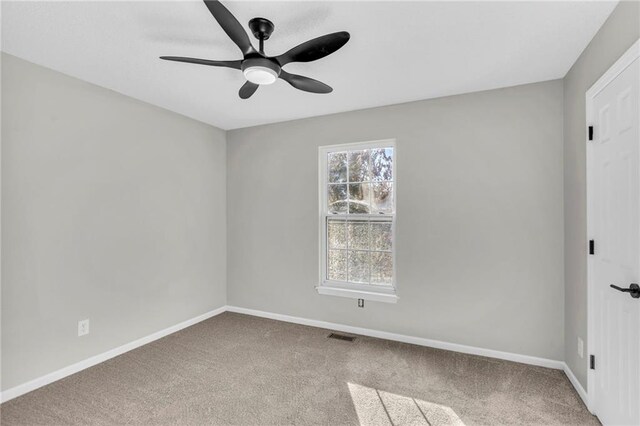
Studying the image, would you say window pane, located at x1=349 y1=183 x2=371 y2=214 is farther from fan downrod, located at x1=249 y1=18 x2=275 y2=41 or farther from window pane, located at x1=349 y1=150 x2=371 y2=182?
fan downrod, located at x1=249 y1=18 x2=275 y2=41

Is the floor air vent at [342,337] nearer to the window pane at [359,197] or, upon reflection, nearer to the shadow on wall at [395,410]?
the shadow on wall at [395,410]

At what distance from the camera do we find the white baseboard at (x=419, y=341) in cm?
268

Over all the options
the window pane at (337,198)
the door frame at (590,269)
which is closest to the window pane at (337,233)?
the window pane at (337,198)

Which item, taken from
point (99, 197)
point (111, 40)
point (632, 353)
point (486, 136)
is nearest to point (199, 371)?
point (99, 197)

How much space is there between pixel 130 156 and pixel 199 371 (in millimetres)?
2109

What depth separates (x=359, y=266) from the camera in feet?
11.5

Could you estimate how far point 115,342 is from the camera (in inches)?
114

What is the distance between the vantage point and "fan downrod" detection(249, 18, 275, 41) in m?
1.76

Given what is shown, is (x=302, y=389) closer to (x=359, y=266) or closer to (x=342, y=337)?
(x=342, y=337)

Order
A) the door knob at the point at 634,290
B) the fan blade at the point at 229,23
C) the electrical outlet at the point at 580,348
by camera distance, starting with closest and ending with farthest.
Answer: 1. the fan blade at the point at 229,23
2. the door knob at the point at 634,290
3. the electrical outlet at the point at 580,348

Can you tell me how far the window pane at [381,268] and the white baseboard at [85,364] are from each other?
2.19m

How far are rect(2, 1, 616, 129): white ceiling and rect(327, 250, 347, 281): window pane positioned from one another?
5.65 feet

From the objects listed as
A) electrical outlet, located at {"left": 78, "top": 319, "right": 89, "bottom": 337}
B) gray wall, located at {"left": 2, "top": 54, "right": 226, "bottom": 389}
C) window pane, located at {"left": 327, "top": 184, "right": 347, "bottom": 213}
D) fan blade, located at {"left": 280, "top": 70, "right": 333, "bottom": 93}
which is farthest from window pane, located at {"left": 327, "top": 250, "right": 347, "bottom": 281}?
electrical outlet, located at {"left": 78, "top": 319, "right": 89, "bottom": 337}

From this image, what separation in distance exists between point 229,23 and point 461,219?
250 cm
